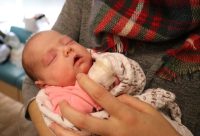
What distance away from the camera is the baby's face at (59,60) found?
0.79 m

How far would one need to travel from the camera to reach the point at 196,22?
2.49 ft

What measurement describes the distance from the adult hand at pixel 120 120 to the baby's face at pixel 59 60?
0.16 m

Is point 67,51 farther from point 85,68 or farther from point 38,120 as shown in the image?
point 38,120

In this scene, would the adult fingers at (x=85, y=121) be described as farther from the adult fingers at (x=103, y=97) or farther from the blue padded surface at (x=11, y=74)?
the blue padded surface at (x=11, y=74)

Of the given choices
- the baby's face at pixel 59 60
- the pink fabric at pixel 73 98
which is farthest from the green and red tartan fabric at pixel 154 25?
the pink fabric at pixel 73 98

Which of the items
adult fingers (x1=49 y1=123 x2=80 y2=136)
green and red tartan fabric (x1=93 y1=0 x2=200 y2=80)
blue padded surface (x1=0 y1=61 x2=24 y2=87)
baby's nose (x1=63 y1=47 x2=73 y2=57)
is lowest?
blue padded surface (x1=0 y1=61 x2=24 y2=87)

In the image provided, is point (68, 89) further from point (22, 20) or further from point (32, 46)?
point (22, 20)

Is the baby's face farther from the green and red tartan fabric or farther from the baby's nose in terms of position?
the green and red tartan fabric

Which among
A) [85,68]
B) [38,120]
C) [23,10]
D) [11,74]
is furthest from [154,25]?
[23,10]

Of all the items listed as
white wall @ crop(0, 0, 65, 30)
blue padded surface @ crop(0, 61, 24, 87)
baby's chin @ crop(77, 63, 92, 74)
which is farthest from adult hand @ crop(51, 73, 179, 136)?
white wall @ crop(0, 0, 65, 30)

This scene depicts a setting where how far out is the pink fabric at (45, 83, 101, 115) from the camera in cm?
70

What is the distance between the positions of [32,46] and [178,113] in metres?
0.51

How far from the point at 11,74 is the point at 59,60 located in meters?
1.58

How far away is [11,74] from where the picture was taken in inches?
88.8
